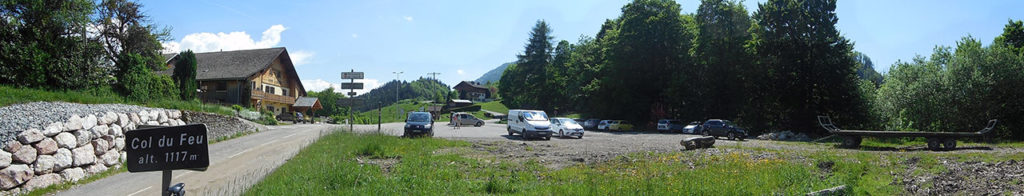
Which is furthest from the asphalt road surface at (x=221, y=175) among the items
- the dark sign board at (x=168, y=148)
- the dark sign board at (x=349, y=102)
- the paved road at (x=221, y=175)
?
the dark sign board at (x=349, y=102)

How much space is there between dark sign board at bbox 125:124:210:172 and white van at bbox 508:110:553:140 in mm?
22673

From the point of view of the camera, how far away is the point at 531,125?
1073 inches

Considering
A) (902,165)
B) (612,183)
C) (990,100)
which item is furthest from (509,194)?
(990,100)

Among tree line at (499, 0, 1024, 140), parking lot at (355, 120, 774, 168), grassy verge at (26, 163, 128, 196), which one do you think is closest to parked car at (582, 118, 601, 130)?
tree line at (499, 0, 1024, 140)

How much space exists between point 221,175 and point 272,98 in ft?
130

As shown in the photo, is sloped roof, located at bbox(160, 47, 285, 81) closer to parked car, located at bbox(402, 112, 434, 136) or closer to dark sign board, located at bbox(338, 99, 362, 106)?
dark sign board, located at bbox(338, 99, 362, 106)

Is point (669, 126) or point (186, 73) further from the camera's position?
point (669, 126)

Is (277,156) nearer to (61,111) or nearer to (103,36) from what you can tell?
(61,111)

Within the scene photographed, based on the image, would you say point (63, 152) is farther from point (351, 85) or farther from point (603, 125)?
point (603, 125)

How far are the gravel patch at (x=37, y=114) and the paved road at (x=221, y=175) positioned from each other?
159 centimetres

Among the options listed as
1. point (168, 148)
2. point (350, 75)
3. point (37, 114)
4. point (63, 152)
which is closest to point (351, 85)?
point (350, 75)

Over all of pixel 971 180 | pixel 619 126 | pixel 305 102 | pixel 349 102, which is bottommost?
pixel 971 180

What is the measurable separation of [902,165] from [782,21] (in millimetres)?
26428

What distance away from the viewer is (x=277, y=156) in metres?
17.8
